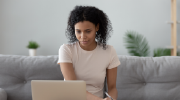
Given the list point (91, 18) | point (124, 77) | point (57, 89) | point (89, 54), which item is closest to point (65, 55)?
point (89, 54)

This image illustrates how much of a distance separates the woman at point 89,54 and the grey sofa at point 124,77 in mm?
253

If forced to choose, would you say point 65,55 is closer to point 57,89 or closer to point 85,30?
point 85,30

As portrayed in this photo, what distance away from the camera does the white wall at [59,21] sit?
284 centimetres

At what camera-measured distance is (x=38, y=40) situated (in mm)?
2881

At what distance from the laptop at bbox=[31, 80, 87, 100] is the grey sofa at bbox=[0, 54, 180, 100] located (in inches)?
26.8

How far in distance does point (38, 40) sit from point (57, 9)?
1.87ft

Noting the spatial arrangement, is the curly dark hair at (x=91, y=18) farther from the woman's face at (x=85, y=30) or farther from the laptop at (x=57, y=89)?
the laptop at (x=57, y=89)

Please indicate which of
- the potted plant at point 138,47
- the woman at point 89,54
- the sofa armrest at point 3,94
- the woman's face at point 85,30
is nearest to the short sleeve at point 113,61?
the woman at point 89,54

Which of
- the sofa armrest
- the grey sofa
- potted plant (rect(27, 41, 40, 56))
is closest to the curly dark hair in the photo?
the grey sofa

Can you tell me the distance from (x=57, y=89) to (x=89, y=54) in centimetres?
52

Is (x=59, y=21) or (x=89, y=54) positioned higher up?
(x=59, y=21)

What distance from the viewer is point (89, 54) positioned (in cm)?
126

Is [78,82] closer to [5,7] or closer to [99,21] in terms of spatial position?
[99,21]

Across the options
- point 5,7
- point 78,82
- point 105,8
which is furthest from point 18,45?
point 78,82
